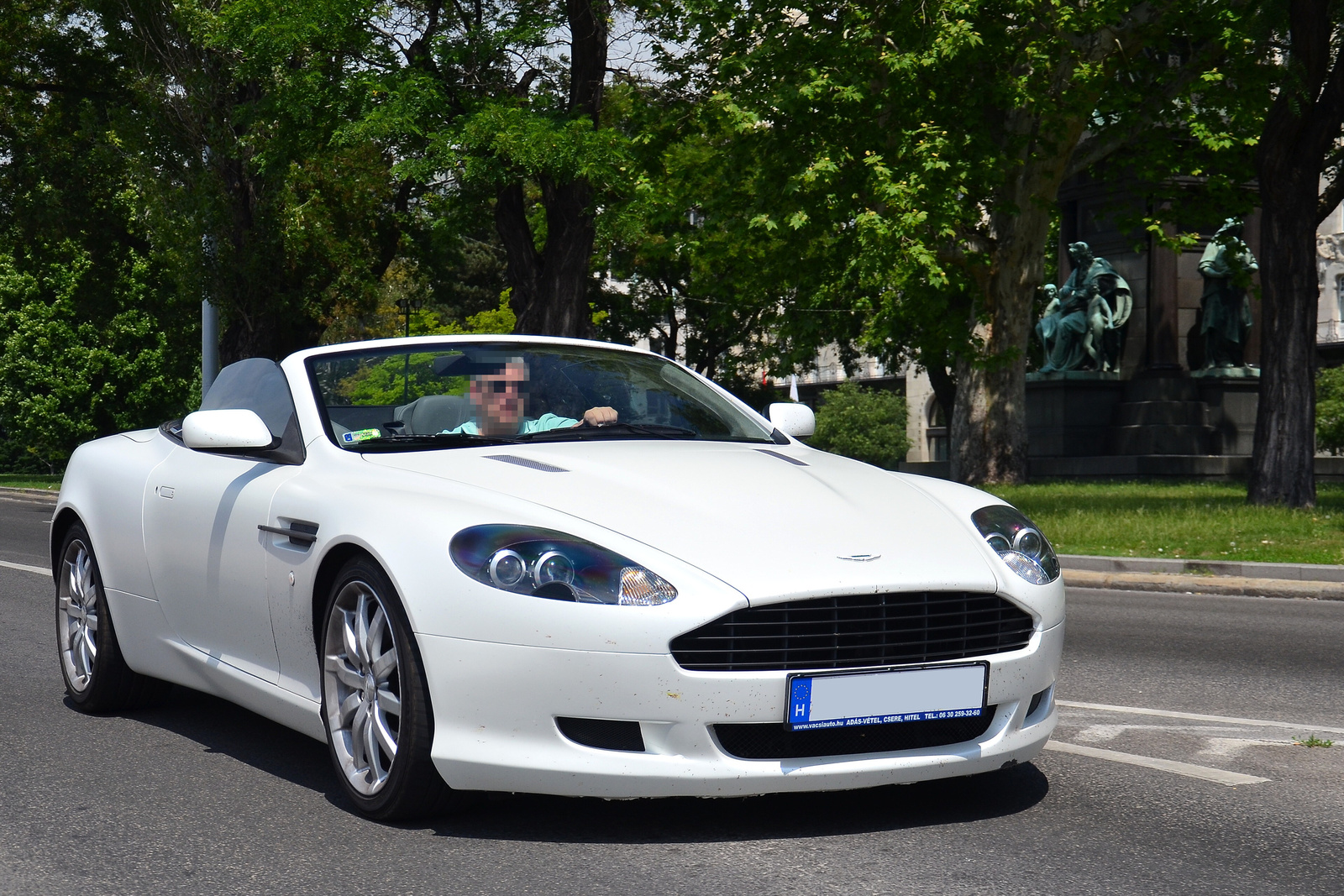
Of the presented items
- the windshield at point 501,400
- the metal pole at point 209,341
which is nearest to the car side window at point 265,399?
the windshield at point 501,400

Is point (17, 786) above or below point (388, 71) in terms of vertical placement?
below

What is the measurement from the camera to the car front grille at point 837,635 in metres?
3.85

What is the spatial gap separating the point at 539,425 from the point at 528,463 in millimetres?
587

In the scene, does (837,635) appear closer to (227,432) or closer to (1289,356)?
(227,432)

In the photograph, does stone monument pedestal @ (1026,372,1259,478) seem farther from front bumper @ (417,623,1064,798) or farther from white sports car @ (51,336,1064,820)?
front bumper @ (417,623,1064,798)

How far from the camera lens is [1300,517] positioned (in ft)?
54.1

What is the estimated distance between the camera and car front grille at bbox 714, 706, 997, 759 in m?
3.92

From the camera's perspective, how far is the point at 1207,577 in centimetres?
1289

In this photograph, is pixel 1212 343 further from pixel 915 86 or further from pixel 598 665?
pixel 598 665

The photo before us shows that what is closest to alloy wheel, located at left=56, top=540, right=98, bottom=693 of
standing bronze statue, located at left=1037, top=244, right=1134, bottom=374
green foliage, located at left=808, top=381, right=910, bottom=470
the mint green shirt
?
the mint green shirt

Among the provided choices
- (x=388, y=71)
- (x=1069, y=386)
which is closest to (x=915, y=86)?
(x=388, y=71)

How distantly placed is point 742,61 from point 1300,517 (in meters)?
8.80

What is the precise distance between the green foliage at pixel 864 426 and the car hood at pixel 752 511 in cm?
4854

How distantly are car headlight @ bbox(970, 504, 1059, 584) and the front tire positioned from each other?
1.67m
